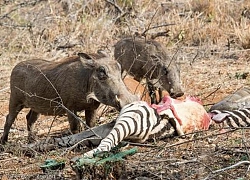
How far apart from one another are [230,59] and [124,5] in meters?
3.08

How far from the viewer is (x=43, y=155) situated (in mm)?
5020

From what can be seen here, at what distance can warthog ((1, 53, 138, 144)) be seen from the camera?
5438 mm

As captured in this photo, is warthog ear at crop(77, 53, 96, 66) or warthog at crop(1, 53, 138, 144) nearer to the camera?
warthog at crop(1, 53, 138, 144)

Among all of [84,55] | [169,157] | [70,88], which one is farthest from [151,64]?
[169,157]

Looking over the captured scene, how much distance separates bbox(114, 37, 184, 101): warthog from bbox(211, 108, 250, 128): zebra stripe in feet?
6.73

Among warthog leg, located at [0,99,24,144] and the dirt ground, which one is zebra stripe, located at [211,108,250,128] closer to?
the dirt ground

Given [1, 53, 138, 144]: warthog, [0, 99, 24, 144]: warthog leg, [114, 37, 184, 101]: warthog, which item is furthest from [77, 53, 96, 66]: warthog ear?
[114, 37, 184, 101]: warthog

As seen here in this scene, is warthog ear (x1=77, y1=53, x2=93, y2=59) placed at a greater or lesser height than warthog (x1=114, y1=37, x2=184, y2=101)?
greater

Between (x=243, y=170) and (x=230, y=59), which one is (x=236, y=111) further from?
(x=230, y=59)

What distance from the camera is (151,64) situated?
8008 mm

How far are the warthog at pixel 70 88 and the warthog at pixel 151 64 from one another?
1.77 meters

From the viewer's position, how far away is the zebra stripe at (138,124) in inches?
186

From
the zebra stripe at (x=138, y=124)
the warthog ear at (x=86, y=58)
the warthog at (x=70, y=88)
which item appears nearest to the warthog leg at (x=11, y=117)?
the warthog at (x=70, y=88)

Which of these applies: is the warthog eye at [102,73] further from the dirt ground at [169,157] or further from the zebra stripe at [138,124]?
the dirt ground at [169,157]
